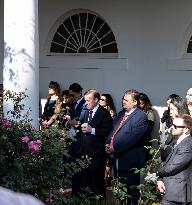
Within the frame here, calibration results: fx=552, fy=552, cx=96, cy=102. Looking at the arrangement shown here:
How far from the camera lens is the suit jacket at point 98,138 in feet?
24.4

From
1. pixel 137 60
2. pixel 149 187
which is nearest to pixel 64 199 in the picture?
pixel 149 187

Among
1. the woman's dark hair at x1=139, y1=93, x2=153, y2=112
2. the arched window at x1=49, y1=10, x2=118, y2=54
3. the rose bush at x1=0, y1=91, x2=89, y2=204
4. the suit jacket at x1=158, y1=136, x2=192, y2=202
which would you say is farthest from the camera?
the arched window at x1=49, y1=10, x2=118, y2=54

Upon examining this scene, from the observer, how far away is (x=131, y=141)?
689 cm

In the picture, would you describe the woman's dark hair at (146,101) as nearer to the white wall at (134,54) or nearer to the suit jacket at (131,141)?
the white wall at (134,54)

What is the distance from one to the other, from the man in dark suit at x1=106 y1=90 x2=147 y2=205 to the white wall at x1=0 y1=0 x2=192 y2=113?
2.70m

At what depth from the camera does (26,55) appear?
6.47m

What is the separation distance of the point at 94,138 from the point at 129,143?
707mm

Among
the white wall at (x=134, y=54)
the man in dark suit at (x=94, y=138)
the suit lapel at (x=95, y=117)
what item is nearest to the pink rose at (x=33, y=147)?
the man in dark suit at (x=94, y=138)

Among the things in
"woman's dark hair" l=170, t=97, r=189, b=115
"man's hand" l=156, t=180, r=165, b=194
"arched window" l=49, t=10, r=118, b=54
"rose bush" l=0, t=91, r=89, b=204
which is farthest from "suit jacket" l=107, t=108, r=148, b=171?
"arched window" l=49, t=10, r=118, b=54

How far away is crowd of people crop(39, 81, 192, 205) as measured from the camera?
5668 millimetres

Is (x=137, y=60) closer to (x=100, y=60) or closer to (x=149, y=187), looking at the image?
(x=100, y=60)

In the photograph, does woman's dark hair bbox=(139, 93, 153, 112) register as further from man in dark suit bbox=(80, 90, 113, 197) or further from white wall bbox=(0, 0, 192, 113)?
man in dark suit bbox=(80, 90, 113, 197)

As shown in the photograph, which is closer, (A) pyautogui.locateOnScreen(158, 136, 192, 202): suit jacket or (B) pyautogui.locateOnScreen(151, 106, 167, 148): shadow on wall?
(A) pyautogui.locateOnScreen(158, 136, 192, 202): suit jacket

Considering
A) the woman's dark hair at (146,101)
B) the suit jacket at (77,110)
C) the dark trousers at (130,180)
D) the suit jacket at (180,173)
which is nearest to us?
the suit jacket at (180,173)
